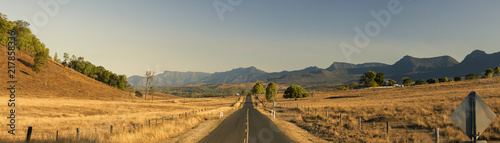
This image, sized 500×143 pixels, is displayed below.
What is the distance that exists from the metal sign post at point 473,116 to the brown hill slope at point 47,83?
89.2 m

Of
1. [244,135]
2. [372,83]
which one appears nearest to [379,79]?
[372,83]

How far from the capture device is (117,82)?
140 meters

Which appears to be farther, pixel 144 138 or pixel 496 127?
pixel 144 138

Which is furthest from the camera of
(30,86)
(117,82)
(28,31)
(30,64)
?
(117,82)

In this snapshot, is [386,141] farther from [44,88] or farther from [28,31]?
[28,31]

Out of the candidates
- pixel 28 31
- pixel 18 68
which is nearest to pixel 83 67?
pixel 28 31

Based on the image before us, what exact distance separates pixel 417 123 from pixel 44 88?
3945 inches

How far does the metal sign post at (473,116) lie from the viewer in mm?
6375

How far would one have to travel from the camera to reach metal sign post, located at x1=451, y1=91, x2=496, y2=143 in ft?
20.9

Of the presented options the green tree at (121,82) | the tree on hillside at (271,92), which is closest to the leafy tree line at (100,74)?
the green tree at (121,82)

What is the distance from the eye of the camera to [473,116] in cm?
646

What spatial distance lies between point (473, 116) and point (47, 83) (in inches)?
4295

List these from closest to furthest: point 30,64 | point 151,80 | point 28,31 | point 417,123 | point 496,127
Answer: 1. point 496,127
2. point 417,123
3. point 151,80
4. point 30,64
5. point 28,31

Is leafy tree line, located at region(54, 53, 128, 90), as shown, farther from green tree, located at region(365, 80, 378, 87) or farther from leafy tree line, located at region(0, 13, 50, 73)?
green tree, located at region(365, 80, 378, 87)
